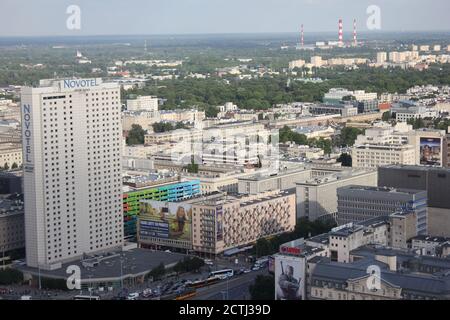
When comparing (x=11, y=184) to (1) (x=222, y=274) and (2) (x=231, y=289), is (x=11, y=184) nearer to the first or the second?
(1) (x=222, y=274)

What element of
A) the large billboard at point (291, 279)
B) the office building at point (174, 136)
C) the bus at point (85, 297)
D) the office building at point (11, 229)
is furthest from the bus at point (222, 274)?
the office building at point (174, 136)

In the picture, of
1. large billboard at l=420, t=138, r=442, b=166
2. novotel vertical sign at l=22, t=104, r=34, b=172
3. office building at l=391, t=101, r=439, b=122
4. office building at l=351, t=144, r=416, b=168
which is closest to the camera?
novotel vertical sign at l=22, t=104, r=34, b=172

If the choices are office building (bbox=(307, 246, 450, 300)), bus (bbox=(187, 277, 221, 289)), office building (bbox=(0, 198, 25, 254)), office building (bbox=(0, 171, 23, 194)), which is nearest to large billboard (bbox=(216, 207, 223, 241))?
bus (bbox=(187, 277, 221, 289))

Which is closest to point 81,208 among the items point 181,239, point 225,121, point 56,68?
point 181,239

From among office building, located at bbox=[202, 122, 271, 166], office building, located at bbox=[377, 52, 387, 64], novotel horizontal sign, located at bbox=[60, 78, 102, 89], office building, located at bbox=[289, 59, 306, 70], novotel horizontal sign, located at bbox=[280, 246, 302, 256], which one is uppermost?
novotel horizontal sign, located at bbox=[60, 78, 102, 89]

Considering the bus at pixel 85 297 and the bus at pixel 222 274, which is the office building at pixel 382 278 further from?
the bus at pixel 85 297

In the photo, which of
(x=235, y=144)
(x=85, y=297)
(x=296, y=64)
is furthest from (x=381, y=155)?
(x=296, y=64)

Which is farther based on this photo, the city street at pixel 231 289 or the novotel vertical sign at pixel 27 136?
the novotel vertical sign at pixel 27 136

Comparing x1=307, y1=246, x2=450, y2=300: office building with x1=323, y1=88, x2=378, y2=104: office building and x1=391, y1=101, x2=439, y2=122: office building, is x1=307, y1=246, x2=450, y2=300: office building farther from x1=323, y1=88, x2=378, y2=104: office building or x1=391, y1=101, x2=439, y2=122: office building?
x1=323, y1=88, x2=378, y2=104: office building
